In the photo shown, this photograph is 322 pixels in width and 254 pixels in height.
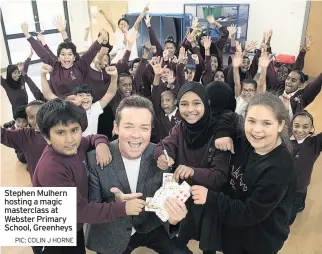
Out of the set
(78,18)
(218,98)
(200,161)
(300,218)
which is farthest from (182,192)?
(78,18)

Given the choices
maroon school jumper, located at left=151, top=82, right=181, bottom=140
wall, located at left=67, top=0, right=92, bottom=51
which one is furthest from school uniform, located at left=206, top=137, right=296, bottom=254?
wall, located at left=67, top=0, right=92, bottom=51

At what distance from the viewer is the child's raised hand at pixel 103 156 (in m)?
1.58

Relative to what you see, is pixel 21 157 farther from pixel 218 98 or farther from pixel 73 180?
pixel 218 98

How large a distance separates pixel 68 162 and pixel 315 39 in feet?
23.4

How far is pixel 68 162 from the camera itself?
1493mm

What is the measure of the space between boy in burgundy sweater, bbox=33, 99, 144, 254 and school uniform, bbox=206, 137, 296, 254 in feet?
1.55

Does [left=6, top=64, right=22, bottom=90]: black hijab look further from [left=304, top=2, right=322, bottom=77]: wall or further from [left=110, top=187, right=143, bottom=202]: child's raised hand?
[left=304, top=2, right=322, bottom=77]: wall

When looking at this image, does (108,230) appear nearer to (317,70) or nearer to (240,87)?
(240,87)

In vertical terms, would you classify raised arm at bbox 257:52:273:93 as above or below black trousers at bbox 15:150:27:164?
above

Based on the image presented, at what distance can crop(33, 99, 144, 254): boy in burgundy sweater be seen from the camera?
142cm

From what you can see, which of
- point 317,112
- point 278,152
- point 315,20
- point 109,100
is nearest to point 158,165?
point 278,152

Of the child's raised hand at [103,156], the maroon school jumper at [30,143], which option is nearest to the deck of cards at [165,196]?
the child's raised hand at [103,156]

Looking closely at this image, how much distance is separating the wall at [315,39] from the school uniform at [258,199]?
21.1 ft

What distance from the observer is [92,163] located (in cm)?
162
